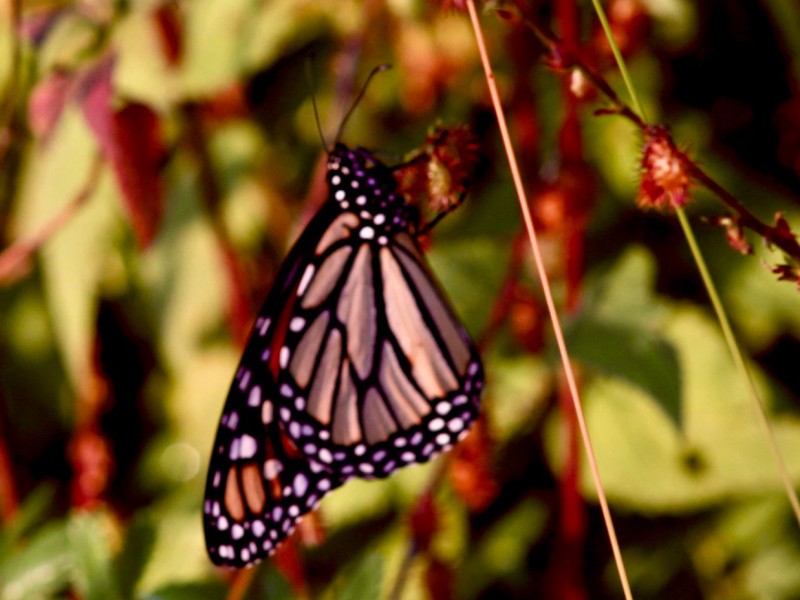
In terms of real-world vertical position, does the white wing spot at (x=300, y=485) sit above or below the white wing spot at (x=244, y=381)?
below

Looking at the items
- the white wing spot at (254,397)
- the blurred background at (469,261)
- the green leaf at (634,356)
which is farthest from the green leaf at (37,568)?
the green leaf at (634,356)

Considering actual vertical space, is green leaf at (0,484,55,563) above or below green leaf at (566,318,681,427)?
above

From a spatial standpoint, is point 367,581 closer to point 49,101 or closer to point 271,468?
point 271,468

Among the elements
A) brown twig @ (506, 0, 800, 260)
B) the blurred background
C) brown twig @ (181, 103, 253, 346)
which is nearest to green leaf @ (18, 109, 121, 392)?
the blurred background

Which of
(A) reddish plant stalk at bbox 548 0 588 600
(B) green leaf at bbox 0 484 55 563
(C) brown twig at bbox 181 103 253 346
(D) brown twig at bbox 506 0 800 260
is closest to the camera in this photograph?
(D) brown twig at bbox 506 0 800 260

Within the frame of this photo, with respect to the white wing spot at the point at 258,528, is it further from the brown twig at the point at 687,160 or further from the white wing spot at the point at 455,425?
the brown twig at the point at 687,160

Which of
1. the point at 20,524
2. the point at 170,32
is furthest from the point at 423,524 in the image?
the point at 170,32

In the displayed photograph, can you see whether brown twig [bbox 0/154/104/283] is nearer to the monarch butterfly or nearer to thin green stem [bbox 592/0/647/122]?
the monarch butterfly
